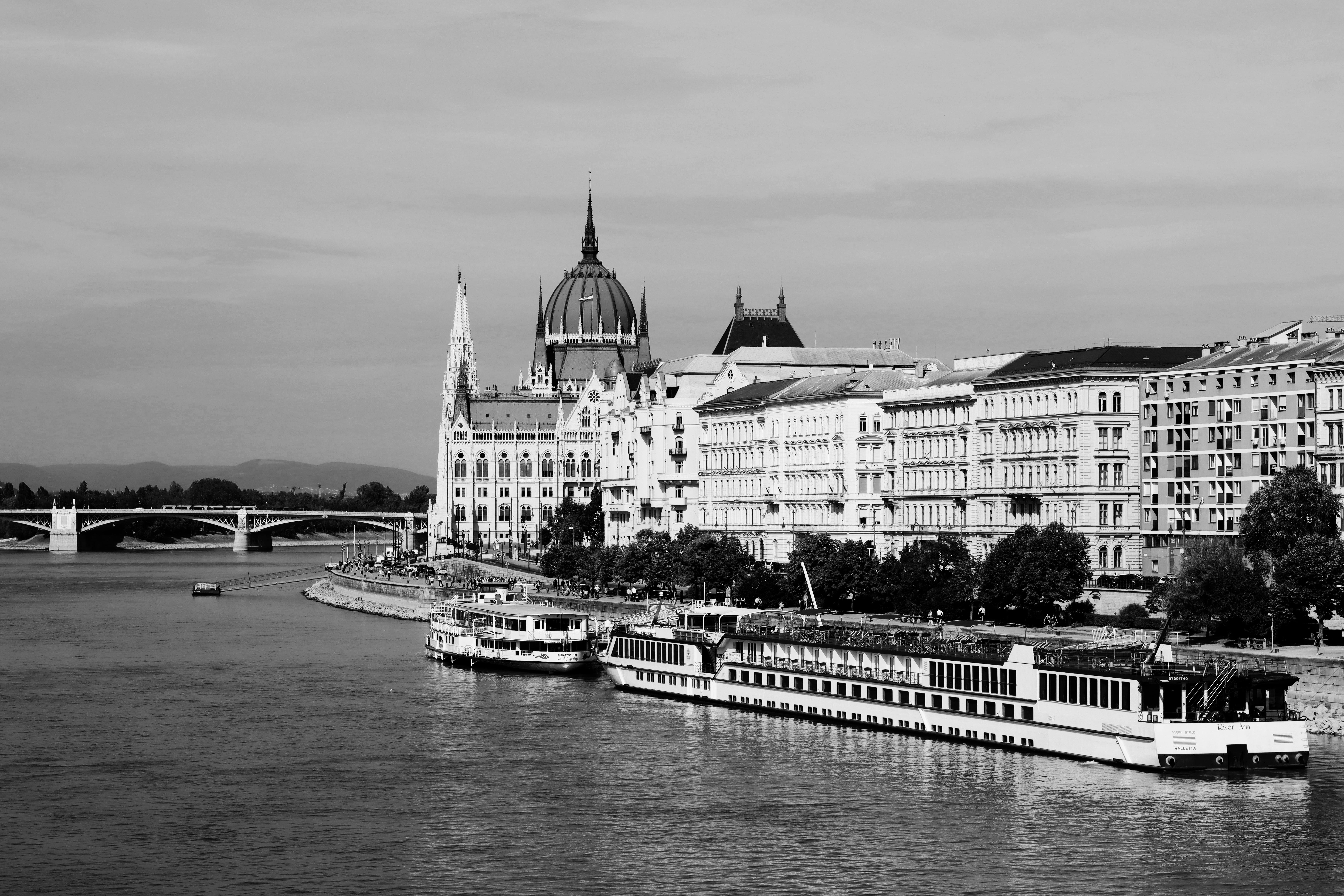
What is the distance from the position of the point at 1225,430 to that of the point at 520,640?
29249mm

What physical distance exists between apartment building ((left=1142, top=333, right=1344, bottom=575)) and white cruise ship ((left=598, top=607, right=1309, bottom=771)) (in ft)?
56.0

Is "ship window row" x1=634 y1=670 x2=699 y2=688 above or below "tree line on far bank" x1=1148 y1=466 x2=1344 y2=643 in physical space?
below

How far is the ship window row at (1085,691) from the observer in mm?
61812

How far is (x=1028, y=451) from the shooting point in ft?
342

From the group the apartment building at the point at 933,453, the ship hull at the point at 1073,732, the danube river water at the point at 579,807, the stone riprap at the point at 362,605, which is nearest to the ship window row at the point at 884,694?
the ship hull at the point at 1073,732

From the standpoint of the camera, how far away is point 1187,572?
252 feet

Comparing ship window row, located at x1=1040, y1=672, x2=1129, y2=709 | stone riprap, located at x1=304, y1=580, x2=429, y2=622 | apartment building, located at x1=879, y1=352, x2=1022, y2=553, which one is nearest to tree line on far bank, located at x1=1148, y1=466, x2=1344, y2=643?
ship window row, located at x1=1040, y1=672, x2=1129, y2=709

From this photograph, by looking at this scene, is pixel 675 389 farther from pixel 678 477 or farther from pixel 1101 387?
pixel 1101 387

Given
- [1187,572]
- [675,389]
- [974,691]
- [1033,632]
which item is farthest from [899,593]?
[675,389]

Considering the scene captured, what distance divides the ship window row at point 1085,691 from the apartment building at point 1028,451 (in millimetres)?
34101

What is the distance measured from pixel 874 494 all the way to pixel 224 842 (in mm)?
67331

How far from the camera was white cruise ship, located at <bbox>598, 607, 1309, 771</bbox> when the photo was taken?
198 feet

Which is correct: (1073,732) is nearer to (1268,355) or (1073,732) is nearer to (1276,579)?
(1276,579)

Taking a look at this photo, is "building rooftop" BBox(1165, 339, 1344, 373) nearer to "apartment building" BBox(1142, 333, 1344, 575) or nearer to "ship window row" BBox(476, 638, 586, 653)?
"apartment building" BBox(1142, 333, 1344, 575)
